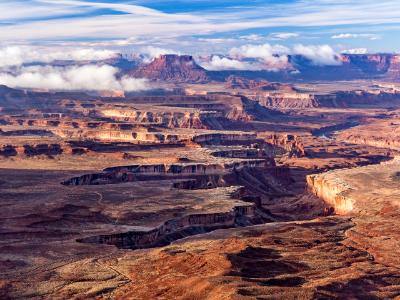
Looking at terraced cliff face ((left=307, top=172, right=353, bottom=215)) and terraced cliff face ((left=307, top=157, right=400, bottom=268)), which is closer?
terraced cliff face ((left=307, top=157, right=400, bottom=268))

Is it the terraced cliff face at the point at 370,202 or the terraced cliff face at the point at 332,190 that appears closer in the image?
the terraced cliff face at the point at 370,202

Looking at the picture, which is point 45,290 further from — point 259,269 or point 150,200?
point 150,200

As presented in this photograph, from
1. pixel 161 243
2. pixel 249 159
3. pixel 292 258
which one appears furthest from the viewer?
pixel 249 159

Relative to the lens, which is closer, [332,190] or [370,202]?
[370,202]

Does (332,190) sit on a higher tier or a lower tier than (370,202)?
lower

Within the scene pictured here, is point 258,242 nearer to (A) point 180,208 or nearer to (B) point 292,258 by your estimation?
(B) point 292,258

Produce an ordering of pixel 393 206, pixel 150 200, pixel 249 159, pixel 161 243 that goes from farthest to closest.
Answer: pixel 249 159, pixel 150 200, pixel 393 206, pixel 161 243

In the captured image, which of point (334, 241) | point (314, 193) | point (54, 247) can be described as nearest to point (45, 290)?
point (54, 247)

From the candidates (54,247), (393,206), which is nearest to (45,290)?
(54,247)

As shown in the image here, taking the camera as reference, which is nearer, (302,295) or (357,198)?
(302,295)
